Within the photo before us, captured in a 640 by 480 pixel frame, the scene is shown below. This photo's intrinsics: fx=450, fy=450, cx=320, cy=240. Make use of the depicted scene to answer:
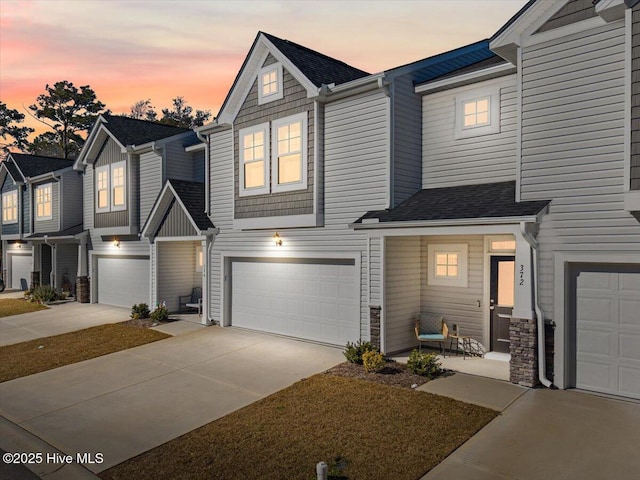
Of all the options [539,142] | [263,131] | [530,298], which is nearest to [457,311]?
[530,298]

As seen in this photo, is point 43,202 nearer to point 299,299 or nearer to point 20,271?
point 20,271

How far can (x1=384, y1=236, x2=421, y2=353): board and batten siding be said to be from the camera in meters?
11.2

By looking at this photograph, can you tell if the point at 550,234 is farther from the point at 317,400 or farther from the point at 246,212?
the point at 246,212

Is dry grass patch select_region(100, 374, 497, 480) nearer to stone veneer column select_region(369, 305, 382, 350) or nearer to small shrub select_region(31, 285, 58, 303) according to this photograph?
stone veneer column select_region(369, 305, 382, 350)

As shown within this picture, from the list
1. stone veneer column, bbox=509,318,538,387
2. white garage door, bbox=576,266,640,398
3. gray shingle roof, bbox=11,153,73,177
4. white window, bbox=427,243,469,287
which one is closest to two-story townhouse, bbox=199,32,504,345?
white window, bbox=427,243,469,287

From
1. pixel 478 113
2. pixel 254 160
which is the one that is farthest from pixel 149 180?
pixel 478 113

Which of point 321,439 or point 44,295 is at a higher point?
point 44,295

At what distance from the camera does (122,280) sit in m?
20.5

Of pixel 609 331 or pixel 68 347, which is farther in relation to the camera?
pixel 68 347

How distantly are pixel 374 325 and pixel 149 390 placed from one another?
5318 mm

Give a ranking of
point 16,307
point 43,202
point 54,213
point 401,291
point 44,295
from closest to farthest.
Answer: point 401,291 → point 16,307 → point 44,295 → point 54,213 → point 43,202

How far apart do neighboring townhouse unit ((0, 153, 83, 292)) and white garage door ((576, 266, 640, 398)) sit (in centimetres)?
2172

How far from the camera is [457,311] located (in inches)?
454

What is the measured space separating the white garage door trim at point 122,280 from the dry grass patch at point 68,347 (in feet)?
10.8
